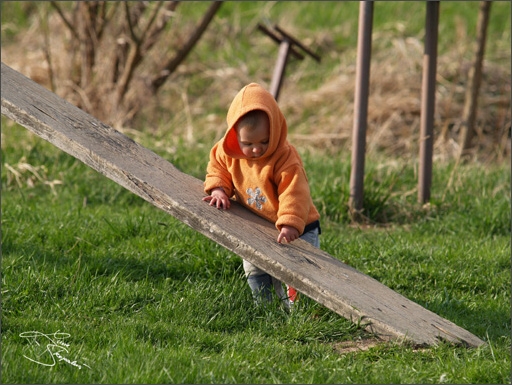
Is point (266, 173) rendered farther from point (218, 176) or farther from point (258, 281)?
point (258, 281)

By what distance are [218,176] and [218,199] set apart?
0.63ft

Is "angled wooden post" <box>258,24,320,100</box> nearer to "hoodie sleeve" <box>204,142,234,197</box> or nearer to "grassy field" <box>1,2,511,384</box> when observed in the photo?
"grassy field" <box>1,2,511,384</box>

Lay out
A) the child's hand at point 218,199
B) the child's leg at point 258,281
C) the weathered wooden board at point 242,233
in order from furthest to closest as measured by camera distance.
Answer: the child's leg at point 258,281 → the child's hand at point 218,199 → the weathered wooden board at point 242,233

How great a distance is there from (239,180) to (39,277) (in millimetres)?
1341

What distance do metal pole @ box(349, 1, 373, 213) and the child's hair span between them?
7.24 feet

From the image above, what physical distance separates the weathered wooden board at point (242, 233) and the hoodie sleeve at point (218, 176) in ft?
0.31

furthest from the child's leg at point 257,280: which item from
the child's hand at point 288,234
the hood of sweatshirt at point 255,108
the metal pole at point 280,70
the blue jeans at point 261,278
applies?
the metal pole at point 280,70

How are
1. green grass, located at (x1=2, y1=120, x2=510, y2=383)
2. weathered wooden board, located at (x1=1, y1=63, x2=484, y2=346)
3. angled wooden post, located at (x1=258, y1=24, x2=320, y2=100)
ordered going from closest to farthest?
green grass, located at (x1=2, y1=120, x2=510, y2=383) → weathered wooden board, located at (x1=1, y1=63, x2=484, y2=346) → angled wooden post, located at (x1=258, y1=24, x2=320, y2=100)

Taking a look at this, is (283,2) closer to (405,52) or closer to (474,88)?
(405,52)

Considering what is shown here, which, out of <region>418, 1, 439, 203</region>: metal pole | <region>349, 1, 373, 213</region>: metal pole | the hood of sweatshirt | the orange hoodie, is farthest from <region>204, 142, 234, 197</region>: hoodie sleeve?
<region>418, 1, 439, 203</region>: metal pole

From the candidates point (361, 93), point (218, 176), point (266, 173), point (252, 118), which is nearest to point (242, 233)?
point (266, 173)

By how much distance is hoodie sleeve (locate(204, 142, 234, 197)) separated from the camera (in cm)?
445

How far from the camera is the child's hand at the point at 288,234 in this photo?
4.16m

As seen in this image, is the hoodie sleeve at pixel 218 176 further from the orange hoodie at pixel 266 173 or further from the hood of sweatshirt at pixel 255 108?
the hood of sweatshirt at pixel 255 108
